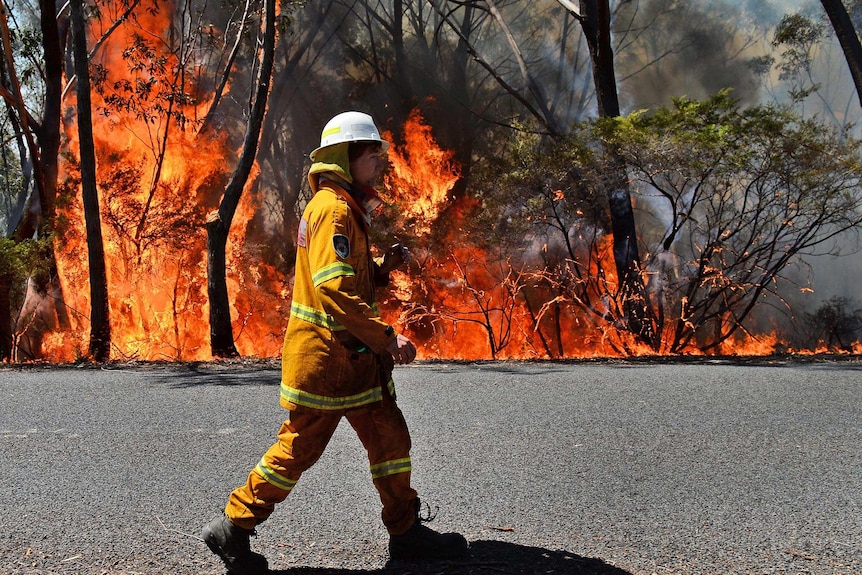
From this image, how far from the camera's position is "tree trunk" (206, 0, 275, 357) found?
11664 mm

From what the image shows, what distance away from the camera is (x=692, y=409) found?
21.2ft

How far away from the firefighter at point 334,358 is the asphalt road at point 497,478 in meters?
0.37

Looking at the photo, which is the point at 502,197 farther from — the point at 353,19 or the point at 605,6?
the point at 353,19

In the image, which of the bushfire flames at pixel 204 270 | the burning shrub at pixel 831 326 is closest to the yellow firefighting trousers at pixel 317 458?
the bushfire flames at pixel 204 270

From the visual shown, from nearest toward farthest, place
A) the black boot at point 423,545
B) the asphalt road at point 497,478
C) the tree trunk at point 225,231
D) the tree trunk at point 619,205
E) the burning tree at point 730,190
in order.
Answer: the black boot at point 423,545, the asphalt road at point 497,478, the burning tree at point 730,190, the tree trunk at point 619,205, the tree trunk at point 225,231

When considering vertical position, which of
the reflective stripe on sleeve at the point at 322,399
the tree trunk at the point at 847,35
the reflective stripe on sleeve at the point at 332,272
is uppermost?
the tree trunk at the point at 847,35

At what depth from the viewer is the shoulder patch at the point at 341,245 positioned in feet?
9.59

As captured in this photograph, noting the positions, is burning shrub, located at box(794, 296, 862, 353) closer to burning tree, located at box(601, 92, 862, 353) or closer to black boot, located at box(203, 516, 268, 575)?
burning tree, located at box(601, 92, 862, 353)

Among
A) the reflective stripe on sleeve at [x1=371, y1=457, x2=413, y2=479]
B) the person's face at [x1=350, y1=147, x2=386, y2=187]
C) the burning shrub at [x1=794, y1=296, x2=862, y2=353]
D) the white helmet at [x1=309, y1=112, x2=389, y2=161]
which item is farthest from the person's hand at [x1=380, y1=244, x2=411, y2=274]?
the burning shrub at [x1=794, y1=296, x2=862, y2=353]

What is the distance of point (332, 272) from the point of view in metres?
2.89

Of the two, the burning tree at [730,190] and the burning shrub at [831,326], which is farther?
the burning shrub at [831,326]

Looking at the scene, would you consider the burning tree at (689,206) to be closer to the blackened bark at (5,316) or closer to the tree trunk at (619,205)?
the tree trunk at (619,205)

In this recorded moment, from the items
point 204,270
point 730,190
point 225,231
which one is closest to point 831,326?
point 730,190

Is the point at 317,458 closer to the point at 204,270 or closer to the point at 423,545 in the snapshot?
the point at 423,545
